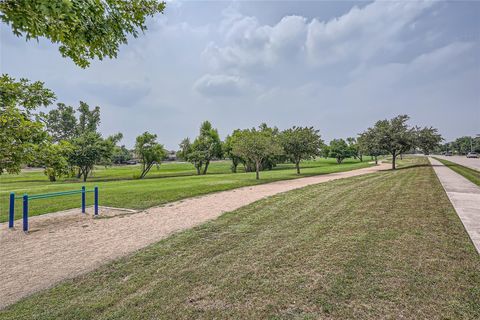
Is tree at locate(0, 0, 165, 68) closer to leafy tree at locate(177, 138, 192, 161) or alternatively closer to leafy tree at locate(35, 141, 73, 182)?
leafy tree at locate(35, 141, 73, 182)

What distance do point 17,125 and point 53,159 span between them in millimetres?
597

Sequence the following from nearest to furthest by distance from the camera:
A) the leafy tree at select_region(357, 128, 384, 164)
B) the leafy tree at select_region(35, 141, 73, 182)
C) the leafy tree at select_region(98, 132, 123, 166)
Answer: the leafy tree at select_region(35, 141, 73, 182) → the leafy tree at select_region(357, 128, 384, 164) → the leafy tree at select_region(98, 132, 123, 166)

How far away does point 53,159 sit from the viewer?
136 inches

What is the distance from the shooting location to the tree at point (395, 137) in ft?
94.8

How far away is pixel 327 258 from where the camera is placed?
178 inches

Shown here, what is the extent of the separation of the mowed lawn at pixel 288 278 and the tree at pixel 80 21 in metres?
3.35

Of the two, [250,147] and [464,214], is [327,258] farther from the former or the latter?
[250,147]

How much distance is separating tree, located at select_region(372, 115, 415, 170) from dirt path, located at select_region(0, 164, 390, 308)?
1052 inches

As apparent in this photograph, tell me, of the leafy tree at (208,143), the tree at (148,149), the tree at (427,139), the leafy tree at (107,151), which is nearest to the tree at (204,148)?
the leafy tree at (208,143)

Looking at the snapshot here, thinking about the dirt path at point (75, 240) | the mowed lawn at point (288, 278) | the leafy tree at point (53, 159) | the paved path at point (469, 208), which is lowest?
the dirt path at point (75, 240)

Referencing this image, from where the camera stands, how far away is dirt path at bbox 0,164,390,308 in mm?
4383

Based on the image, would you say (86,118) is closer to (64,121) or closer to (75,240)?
(64,121)

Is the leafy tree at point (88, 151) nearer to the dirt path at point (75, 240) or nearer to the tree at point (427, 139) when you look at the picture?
the dirt path at point (75, 240)

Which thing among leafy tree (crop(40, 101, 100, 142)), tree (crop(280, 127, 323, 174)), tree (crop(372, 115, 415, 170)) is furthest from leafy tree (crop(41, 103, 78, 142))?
tree (crop(372, 115, 415, 170))
